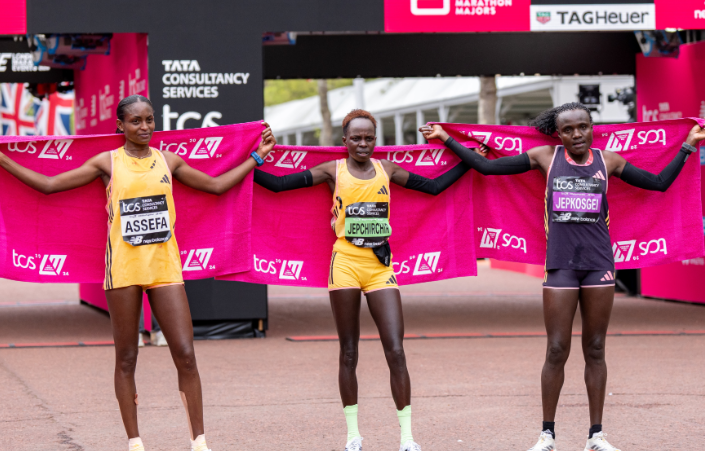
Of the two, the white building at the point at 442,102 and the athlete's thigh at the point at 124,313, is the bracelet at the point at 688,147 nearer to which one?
the athlete's thigh at the point at 124,313

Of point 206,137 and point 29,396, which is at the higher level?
point 206,137

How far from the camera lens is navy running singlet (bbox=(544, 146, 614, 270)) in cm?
606

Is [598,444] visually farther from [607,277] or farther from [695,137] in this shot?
[695,137]

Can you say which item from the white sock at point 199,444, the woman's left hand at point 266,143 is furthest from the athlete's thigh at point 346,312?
the woman's left hand at point 266,143

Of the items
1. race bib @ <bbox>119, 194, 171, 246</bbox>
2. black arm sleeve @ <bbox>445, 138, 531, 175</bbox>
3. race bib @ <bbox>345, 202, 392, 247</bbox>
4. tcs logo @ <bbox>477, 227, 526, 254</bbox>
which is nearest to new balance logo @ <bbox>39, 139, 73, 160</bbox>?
race bib @ <bbox>119, 194, 171, 246</bbox>

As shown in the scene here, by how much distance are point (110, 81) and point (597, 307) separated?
8.56 metres

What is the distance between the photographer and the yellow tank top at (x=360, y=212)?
6156 millimetres

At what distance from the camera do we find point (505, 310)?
14.6 metres

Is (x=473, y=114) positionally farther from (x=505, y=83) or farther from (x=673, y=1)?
(x=673, y=1)

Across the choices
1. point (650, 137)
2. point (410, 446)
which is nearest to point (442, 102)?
point (650, 137)

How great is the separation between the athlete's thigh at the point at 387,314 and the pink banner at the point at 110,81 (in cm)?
578

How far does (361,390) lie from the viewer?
8312 millimetres

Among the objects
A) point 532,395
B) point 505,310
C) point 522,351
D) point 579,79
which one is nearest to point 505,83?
point 579,79

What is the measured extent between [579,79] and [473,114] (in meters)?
11.7
